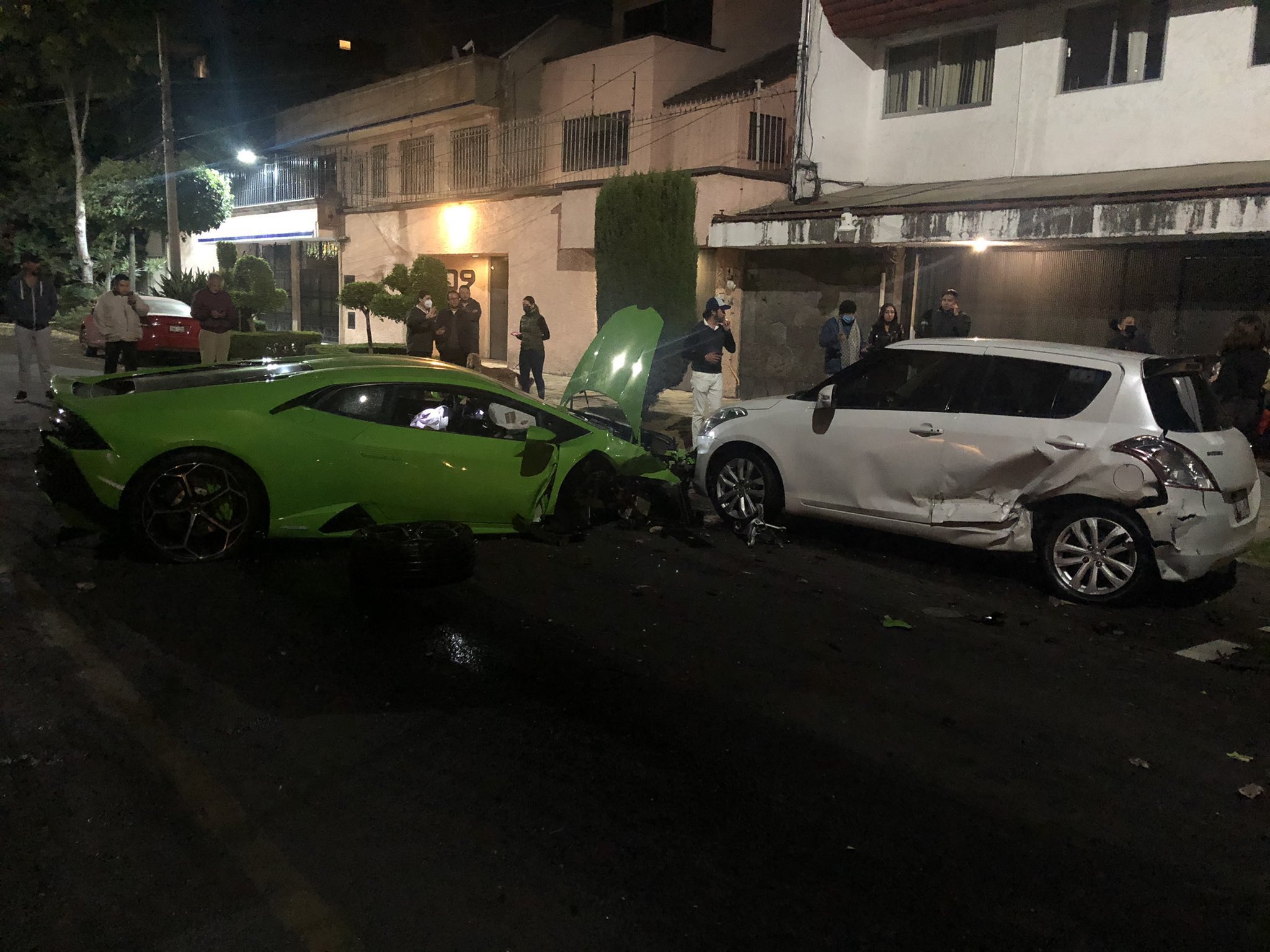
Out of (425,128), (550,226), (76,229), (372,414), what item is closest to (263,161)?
(76,229)

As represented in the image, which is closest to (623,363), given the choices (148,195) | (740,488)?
(740,488)

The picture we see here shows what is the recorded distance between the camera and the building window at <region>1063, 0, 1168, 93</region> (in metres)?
13.7

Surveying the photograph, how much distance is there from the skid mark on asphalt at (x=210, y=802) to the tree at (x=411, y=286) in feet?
54.4

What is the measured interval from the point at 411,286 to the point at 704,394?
37.5 feet

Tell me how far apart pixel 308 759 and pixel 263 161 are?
35.5 meters

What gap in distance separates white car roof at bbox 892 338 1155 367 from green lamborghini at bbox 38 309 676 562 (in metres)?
2.59

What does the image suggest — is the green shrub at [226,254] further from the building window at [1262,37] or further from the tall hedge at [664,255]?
the building window at [1262,37]

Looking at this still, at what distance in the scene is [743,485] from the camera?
8.46 m

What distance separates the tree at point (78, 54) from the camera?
29.7 metres

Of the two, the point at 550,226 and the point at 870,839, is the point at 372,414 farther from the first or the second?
the point at 550,226

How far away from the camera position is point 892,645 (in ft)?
18.9

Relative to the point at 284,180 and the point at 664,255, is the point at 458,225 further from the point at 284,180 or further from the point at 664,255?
the point at 284,180

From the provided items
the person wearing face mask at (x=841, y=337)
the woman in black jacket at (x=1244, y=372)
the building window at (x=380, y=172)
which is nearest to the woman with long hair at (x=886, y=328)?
the person wearing face mask at (x=841, y=337)

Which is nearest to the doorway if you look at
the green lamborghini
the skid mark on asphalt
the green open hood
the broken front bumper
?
the green open hood
